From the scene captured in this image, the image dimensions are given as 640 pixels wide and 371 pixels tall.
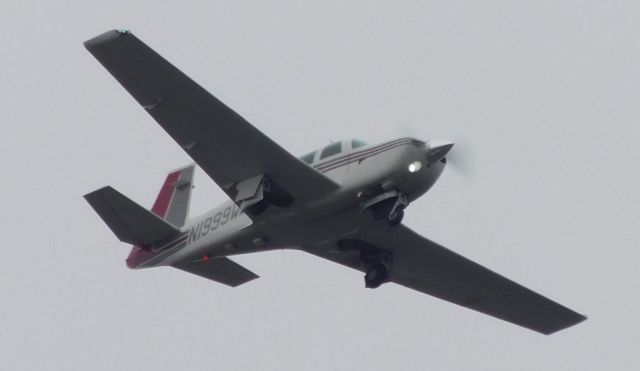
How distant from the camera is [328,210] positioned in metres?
→ 28.5

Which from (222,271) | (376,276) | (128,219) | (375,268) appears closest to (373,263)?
(375,268)

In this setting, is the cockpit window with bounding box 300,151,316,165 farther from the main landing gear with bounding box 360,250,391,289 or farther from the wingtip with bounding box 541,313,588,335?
the wingtip with bounding box 541,313,588,335

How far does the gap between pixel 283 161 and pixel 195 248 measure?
4.09 m

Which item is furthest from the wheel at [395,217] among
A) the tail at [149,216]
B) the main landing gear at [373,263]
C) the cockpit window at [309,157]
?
the tail at [149,216]

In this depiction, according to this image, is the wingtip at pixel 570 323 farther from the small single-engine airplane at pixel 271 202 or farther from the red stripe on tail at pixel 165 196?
the red stripe on tail at pixel 165 196

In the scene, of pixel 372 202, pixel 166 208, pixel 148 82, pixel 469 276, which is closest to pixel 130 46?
pixel 148 82

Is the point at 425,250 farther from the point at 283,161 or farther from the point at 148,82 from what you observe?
the point at 148,82

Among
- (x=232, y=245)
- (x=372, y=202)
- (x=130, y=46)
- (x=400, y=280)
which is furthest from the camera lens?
(x=400, y=280)

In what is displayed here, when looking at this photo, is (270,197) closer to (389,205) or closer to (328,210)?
(328,210)

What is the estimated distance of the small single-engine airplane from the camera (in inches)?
1074

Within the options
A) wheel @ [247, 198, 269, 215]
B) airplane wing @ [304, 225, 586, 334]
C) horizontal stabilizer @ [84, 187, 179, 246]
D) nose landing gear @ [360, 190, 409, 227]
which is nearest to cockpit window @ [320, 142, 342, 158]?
nose landing gear @ [360, 190, 409, 227]

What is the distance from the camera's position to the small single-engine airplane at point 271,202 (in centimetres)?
2728

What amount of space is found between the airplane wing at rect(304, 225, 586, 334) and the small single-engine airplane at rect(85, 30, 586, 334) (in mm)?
39

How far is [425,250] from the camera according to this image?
31.8 metres
